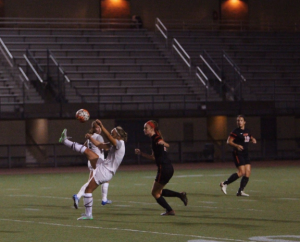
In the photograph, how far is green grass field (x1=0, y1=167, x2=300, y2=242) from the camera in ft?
37.4

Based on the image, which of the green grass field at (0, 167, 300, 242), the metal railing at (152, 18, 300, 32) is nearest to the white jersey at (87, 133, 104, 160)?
the green grass field at (0, 167, 300, 242)

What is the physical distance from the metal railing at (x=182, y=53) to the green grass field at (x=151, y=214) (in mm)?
15187

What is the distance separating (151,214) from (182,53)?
26.8m

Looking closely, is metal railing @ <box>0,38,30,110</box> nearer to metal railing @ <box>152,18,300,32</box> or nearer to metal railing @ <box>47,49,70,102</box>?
metal railing @ <box>47,49,70,102</box>

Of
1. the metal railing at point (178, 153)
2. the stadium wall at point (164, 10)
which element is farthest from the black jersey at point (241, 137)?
the stadium wall at point (164, 10)

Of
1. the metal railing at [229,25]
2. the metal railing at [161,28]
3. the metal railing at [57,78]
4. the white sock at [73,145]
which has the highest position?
the metal railing at [229,25]

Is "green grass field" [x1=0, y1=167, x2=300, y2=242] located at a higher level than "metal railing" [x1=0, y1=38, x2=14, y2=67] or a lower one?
lower

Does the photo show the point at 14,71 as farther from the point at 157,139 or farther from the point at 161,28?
the point at 157,139

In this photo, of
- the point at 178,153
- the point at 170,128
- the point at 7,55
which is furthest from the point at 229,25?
the point at 7,55

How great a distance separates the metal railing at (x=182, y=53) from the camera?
38884 millimetres

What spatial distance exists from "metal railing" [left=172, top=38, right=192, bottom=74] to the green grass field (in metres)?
15.2

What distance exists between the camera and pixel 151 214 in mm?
14477

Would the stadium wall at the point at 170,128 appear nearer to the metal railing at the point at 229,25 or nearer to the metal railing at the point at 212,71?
the metal railing at the point at 212,71

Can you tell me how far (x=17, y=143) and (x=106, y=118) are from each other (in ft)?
13.9
